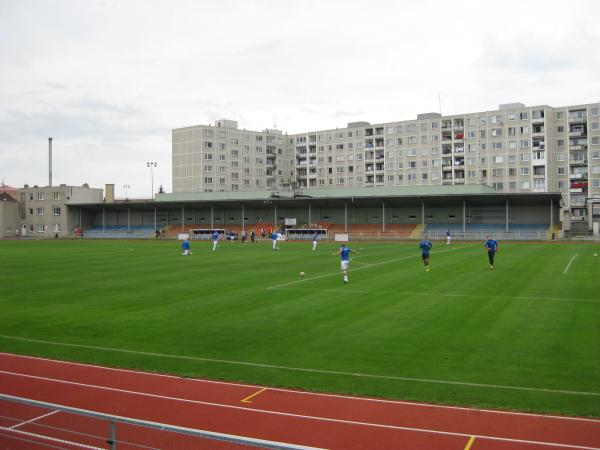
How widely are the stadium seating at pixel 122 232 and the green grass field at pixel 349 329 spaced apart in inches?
2487

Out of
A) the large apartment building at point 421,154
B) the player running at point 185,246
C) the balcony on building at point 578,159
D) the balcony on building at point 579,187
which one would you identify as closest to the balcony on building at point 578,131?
the large apartment building at point 421,154

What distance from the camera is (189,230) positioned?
89250 millimetres

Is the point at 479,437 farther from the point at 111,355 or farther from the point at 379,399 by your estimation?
the point at 111,355

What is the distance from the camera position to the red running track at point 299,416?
8.52 meters

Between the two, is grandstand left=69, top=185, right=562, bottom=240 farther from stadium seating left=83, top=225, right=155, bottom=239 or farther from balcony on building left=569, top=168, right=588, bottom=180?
balcony on building left=569, top=168, right=588, bottom=180

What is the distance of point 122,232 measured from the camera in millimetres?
94875

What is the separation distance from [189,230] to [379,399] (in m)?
81.1

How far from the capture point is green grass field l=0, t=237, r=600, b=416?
11406mm

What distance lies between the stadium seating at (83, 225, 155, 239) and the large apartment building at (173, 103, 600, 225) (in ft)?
78.0

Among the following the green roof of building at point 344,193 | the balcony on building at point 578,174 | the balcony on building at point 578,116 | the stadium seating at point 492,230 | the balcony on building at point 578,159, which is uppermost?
the balcony on building at point 578,116

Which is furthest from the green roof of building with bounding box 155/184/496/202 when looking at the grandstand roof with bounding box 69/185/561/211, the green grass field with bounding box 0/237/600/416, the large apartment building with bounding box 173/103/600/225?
the green grass field with bounding box 0/237/600/416

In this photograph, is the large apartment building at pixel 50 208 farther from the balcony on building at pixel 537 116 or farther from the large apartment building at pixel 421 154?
the balcony on building at pixel 537 116

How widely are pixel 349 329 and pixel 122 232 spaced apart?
8482cm

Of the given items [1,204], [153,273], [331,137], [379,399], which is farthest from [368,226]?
[379,399]
